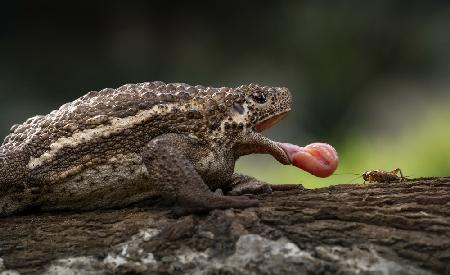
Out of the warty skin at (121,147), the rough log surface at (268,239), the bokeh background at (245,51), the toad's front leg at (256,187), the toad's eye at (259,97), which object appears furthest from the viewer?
the bokeh background at (245,51)

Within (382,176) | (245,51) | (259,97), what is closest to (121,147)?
(259,97)

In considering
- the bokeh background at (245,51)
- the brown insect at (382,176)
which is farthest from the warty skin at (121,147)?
the bokeh background at (245,51)

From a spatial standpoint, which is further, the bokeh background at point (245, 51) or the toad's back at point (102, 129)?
the bokeh background at point (245, 51)

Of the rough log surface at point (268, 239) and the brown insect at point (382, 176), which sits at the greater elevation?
the brown insect at point (382, 176)

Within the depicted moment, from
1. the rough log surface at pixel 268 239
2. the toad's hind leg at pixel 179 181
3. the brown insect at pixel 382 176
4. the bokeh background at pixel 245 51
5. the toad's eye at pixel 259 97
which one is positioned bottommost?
the rough log surface at pixel 268 239

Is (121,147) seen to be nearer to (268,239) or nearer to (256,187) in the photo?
(256,187)

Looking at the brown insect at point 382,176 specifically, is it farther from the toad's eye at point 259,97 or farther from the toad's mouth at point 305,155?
the toad's eye at point 259,97

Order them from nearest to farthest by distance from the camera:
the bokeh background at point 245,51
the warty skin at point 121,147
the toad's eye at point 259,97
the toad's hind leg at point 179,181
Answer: the toad's hind leg at point 179,181
the warty skin at point 121,147
the toad's eye at point 259,97
the bokeh background at point 245,51

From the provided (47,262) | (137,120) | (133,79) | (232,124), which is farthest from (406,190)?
(133,79)
